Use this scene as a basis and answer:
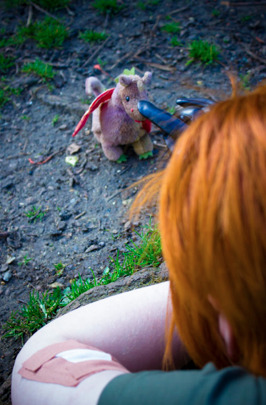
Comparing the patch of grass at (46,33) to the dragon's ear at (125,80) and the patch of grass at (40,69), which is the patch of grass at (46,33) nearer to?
the patch of grass at (40,69)

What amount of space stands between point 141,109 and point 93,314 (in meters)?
1.00

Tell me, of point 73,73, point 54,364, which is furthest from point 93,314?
point 73,73

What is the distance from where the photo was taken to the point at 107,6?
294 cm

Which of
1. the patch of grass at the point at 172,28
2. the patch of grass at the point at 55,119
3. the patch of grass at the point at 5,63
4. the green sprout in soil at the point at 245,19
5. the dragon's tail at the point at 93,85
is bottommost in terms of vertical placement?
the patch of grass at the point at 55,119

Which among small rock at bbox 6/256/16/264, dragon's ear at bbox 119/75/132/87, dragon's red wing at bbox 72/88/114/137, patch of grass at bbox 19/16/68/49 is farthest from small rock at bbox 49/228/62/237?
patch of grass at bbox 19/16/68/49

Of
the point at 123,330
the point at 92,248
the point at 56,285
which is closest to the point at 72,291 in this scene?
the point at 56,285

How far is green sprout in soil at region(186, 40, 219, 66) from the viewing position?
8.15ft

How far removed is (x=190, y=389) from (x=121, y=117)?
1491 mm

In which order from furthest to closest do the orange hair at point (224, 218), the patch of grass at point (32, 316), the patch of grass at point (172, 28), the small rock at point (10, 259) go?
the patch of grass at point (172, 28) < the small rock at point (10, 259) < the patch of grass at point (32, 316) < the orange hair at point (224, 218)

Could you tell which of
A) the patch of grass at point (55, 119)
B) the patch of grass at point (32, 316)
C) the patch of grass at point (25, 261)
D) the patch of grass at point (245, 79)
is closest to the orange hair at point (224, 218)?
the patch of grass at point (32, 316)

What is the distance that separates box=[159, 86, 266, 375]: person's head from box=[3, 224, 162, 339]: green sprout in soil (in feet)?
2.78

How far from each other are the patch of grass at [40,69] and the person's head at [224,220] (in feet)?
7.26

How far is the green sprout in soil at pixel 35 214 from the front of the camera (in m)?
1.89

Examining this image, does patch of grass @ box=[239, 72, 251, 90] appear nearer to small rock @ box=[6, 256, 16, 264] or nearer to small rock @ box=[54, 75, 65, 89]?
small rock @ box=[54, 75, 65, 89]
